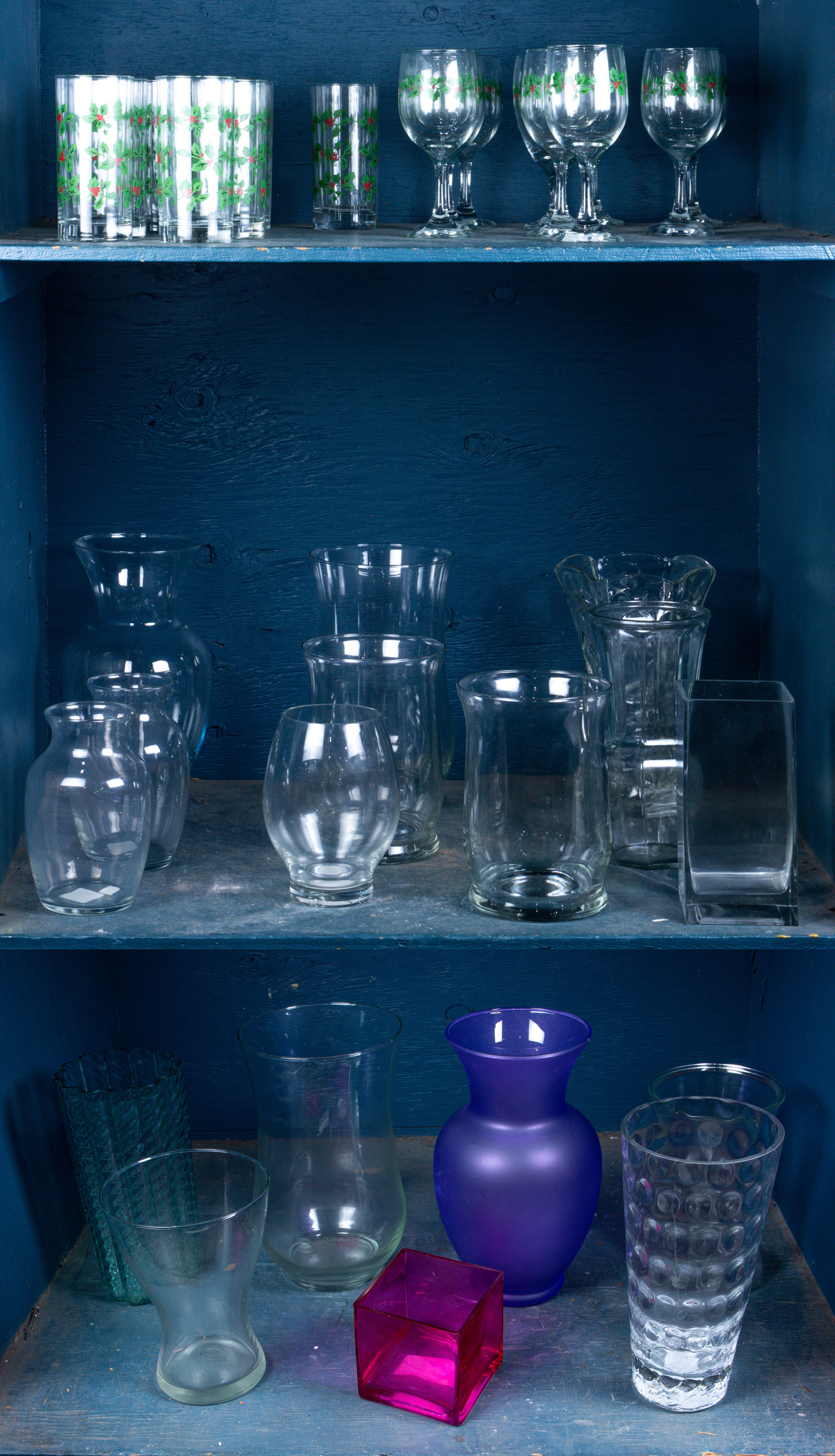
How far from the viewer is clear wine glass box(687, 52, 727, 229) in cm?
142

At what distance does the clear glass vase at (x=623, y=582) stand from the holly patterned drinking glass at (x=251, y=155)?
1.63 ft

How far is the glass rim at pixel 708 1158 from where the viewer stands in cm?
126

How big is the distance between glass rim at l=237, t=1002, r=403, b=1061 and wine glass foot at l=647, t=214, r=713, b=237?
88 centimetres

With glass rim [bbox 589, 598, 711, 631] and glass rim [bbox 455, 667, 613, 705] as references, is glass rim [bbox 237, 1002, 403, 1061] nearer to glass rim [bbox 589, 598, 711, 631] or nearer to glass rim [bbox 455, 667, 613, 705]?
glass rim [bbox 455, 667, 613, 705]

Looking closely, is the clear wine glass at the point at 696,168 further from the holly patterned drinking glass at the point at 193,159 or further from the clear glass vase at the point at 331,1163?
the clear glass vase at the point at 331,1163

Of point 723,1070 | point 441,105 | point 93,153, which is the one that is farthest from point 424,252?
point 723,1070

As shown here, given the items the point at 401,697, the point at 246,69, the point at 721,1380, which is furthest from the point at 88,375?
the point at 721,1380

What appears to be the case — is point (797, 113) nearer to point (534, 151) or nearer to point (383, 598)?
point (534, 151)

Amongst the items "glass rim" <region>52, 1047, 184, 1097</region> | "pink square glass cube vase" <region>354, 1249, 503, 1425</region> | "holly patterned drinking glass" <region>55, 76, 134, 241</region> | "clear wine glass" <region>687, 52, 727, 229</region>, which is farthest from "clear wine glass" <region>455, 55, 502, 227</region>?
"pink square glass cube vase" <region>354, 1249, 503, 1425</region>

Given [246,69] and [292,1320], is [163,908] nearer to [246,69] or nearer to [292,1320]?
[292,1320]

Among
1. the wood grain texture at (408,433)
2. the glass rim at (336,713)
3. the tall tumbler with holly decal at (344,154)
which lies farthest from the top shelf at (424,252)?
the glass rim at (336,713)

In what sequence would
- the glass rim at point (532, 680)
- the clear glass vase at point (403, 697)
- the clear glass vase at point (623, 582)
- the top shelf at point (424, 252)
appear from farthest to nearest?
the clear glass vase at point (623, 582) → the clear glass vase at point (403, 697) → the glass rim at point (532, 680) → the top shelf at point (424, 252)

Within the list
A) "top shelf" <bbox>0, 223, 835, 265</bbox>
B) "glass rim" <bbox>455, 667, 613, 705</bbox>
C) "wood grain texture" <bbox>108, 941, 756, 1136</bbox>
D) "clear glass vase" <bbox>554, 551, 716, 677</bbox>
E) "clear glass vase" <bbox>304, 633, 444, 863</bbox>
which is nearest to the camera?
"top shelf" <bbox>0, 223, 835, 265</bbox>

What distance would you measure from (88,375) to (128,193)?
0.30 meters
